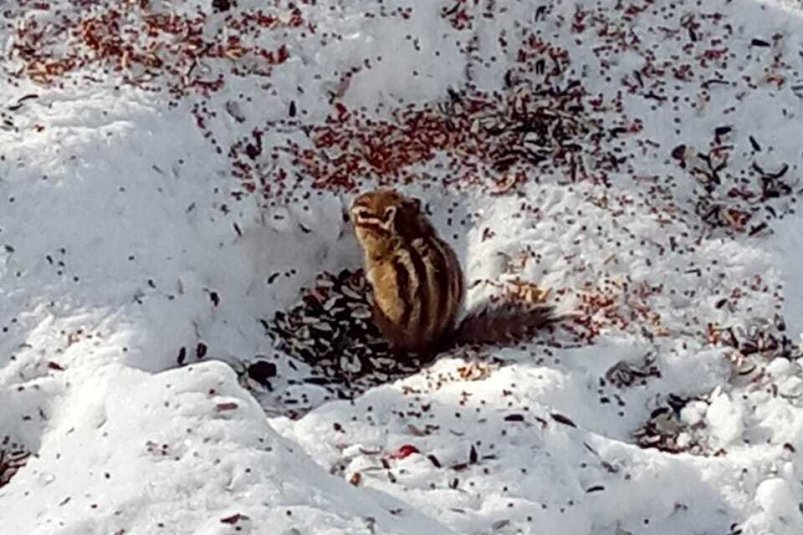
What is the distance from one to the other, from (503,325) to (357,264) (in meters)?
0.84

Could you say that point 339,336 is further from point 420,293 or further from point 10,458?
point 10,458

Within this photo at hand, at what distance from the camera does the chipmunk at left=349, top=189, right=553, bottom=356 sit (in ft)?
18.0

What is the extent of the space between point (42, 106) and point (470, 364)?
214cm

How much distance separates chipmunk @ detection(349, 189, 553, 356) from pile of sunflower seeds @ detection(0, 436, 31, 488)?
154 cm

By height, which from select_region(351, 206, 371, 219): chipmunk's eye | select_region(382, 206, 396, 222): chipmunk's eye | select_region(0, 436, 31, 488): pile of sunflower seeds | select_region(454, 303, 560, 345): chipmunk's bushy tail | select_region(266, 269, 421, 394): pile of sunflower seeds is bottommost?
select_region(0, 436, 31, 488): pile of sunflower seeds

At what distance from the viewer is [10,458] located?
4.83 m

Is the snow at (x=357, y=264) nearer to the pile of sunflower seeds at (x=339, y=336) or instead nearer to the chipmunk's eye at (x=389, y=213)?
the pile of sunflower seeds at (x=339, y=336)

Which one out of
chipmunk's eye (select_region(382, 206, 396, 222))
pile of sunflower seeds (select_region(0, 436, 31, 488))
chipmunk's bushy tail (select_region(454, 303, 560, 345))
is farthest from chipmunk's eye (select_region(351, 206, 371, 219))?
pile of sunflower seeds (select_region(0, 436, 31, 488))

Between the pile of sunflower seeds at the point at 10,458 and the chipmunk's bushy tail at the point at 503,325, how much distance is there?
5.67 ft

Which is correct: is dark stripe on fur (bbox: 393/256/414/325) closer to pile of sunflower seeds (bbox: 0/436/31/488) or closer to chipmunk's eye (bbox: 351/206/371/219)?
chipmunk's eye (bbox: 351/206/371/219)

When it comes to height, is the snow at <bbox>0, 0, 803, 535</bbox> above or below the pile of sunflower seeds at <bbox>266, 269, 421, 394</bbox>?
above

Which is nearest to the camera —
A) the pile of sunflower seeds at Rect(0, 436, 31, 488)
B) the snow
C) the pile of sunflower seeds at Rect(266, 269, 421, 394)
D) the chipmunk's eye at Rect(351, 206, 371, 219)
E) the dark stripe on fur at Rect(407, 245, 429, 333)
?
the snow

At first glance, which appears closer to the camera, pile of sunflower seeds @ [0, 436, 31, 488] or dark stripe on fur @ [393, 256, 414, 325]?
pile of sunflower seeds @ [0, 436, 31, 488]

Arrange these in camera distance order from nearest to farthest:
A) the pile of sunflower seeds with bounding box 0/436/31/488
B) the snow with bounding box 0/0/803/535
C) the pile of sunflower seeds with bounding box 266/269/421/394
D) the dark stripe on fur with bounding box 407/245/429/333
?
the snow with bounding box 0/0/803/535 → the pile of sunflower seeds with bounding box 0/436/31/488 → the dark stripe on fur with bounding box 407/245/429/333 → the pile of sunflower seeds with bounding box 266/269/421/394
